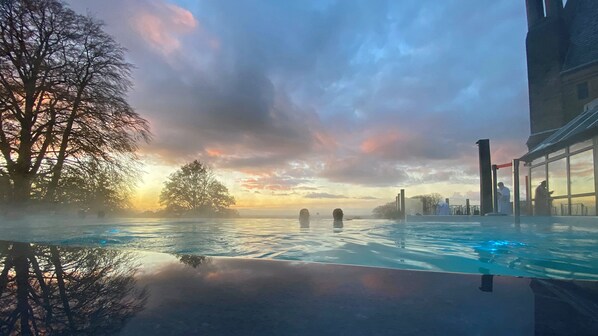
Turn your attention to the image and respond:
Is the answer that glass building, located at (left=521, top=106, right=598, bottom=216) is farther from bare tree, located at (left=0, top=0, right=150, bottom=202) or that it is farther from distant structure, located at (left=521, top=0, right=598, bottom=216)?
bare tree, located at (left=0, top=0, right=150, bottom=202)

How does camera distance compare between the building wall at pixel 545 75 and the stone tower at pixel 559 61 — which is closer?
the stone tower at pixel 559 61

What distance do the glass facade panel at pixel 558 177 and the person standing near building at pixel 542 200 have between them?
0.84 ft

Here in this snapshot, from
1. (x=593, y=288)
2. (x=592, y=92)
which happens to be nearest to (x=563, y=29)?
(x=592, y=92)

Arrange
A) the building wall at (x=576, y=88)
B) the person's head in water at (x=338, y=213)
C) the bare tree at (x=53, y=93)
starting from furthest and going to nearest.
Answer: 1. the building wall at (x=576, y=88)
2. the person's head in water at (x=338, y=213)
3. the bare tree at (x=53, y=93)

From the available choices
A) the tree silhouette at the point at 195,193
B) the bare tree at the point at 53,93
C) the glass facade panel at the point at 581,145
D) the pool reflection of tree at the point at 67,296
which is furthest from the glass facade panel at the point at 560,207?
the tree silhouette at the point at 195,193

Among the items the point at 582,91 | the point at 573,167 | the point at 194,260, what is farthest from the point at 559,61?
the point at 194,260

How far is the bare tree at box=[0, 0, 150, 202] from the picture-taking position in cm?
1328

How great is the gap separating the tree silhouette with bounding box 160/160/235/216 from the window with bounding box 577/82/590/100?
1189 inches

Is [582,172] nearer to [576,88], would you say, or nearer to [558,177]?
[558,177]

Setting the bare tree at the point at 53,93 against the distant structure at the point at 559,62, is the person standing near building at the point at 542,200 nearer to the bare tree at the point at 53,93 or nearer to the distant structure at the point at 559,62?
the distant structure at the point at 559,62

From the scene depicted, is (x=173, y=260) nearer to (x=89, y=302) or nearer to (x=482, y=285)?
(x=89, y=302)

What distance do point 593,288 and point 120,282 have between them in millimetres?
3375

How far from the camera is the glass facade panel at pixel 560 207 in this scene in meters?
13.5

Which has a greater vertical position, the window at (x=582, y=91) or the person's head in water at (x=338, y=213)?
the window at (x=582, y=91)
